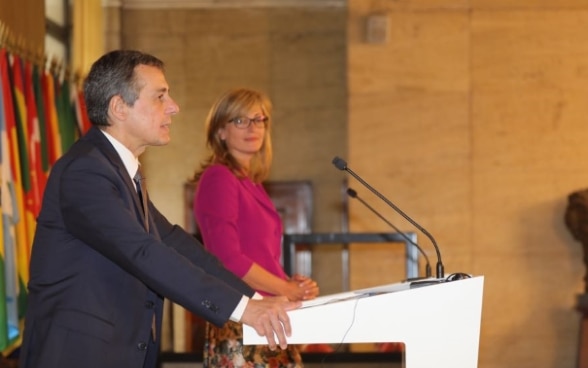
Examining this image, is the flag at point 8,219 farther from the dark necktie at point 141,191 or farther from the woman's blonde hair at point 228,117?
the dark necktie at point 141,191

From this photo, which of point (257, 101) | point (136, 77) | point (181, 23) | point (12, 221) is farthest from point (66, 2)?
point (136, 77)

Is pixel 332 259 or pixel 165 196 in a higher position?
pixel 165 196

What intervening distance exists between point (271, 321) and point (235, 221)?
A: 1352 millimetres

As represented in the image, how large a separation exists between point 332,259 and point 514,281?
6.68ft

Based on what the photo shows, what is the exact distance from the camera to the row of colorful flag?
560 cm

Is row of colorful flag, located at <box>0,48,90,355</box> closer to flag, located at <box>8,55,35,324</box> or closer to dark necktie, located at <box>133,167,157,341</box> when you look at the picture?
flag, located at <box>8,55,35,324</box>

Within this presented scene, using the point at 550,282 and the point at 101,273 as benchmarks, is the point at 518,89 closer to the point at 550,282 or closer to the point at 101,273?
the point at 550,282

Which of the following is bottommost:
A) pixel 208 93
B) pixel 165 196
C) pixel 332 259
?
pixel 332 259

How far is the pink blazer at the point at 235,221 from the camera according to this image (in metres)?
Result: 3.91

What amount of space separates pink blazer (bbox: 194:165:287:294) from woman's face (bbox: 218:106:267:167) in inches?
5.0

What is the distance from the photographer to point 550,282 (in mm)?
7656

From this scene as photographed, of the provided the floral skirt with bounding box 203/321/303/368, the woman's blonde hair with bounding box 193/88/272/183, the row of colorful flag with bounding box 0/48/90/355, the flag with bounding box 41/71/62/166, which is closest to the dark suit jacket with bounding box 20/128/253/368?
the floral skirt with bounding box 203/321/303/368

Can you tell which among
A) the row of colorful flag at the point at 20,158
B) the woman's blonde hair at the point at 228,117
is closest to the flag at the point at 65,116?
the row of colorful flag at the point at 20,158

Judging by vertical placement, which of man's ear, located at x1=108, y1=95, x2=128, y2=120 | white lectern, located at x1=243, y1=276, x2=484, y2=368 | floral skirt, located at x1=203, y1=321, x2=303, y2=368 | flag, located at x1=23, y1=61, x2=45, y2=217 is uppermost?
man's ear, located at x1=108, y1=95, x2=128, y2=120
